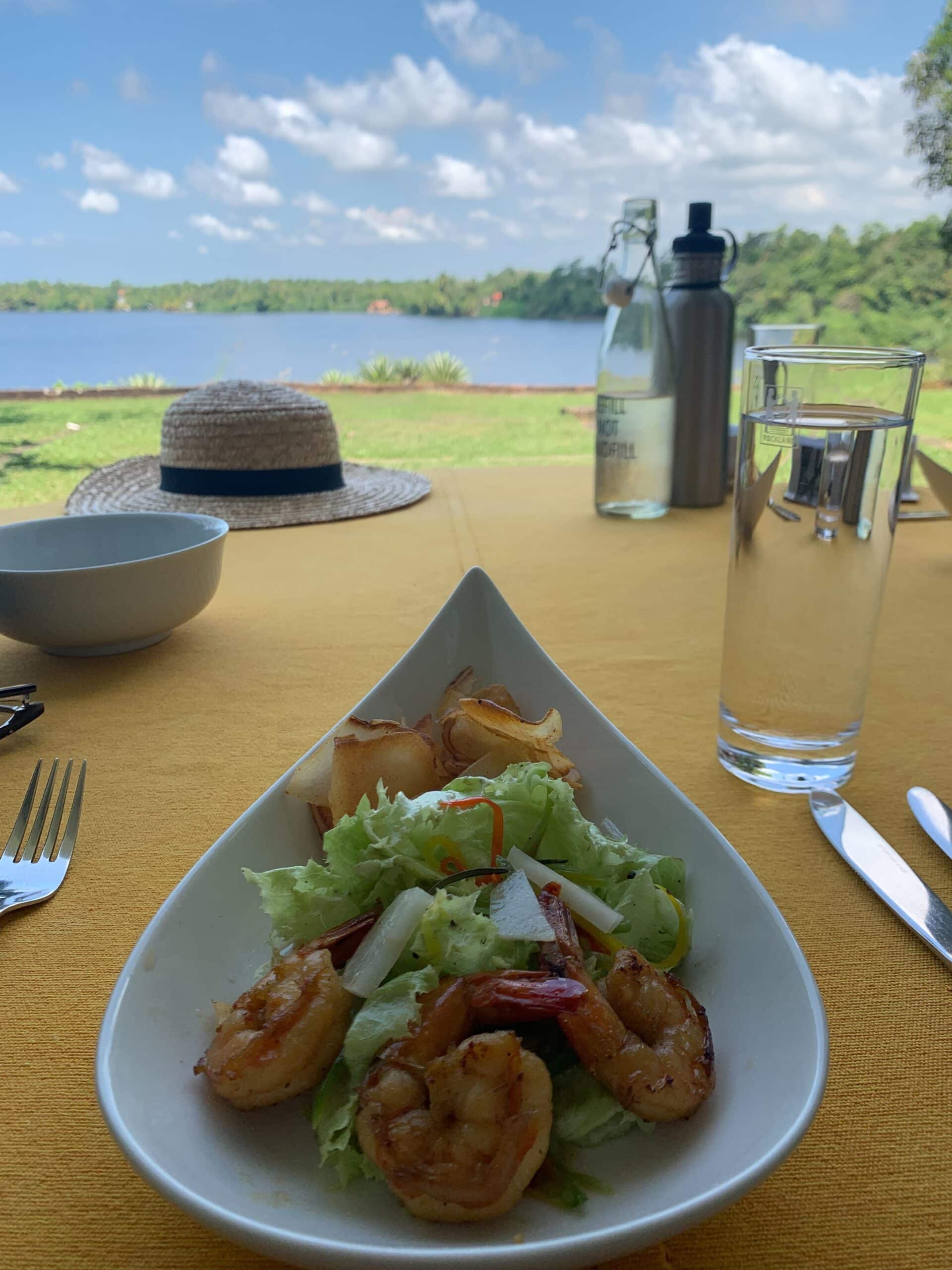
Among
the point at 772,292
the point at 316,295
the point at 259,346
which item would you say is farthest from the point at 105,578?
the point at 316,295

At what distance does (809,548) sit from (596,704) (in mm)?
356

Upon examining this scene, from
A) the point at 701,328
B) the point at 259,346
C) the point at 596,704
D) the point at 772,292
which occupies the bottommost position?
the point at 259,346

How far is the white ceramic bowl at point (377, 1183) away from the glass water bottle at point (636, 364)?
4.61 feet

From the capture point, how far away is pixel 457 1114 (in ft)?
1.27

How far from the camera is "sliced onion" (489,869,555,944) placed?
474 mm

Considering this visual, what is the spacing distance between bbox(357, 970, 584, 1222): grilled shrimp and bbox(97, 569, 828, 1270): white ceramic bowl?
0.02 meters

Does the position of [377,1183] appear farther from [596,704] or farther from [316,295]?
[316,295]

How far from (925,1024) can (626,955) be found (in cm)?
21

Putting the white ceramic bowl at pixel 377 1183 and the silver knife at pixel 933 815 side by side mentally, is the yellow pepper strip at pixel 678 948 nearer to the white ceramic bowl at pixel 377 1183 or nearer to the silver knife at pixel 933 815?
the white ceramic bowl at pixel 377 1183

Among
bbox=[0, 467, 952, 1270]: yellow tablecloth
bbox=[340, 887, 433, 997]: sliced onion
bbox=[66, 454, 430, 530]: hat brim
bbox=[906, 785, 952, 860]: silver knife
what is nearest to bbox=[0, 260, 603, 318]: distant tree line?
bbox=[66, 454, 430, 530]: hat brim

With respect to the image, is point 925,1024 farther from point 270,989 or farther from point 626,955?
point 270,989

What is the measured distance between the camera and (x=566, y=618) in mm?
1356

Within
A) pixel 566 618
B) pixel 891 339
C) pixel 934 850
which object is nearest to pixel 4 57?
pixel 891 339

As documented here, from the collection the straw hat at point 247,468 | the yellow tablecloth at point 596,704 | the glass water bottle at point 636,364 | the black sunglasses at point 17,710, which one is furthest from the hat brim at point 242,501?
the black sunglasses at point 17,710
